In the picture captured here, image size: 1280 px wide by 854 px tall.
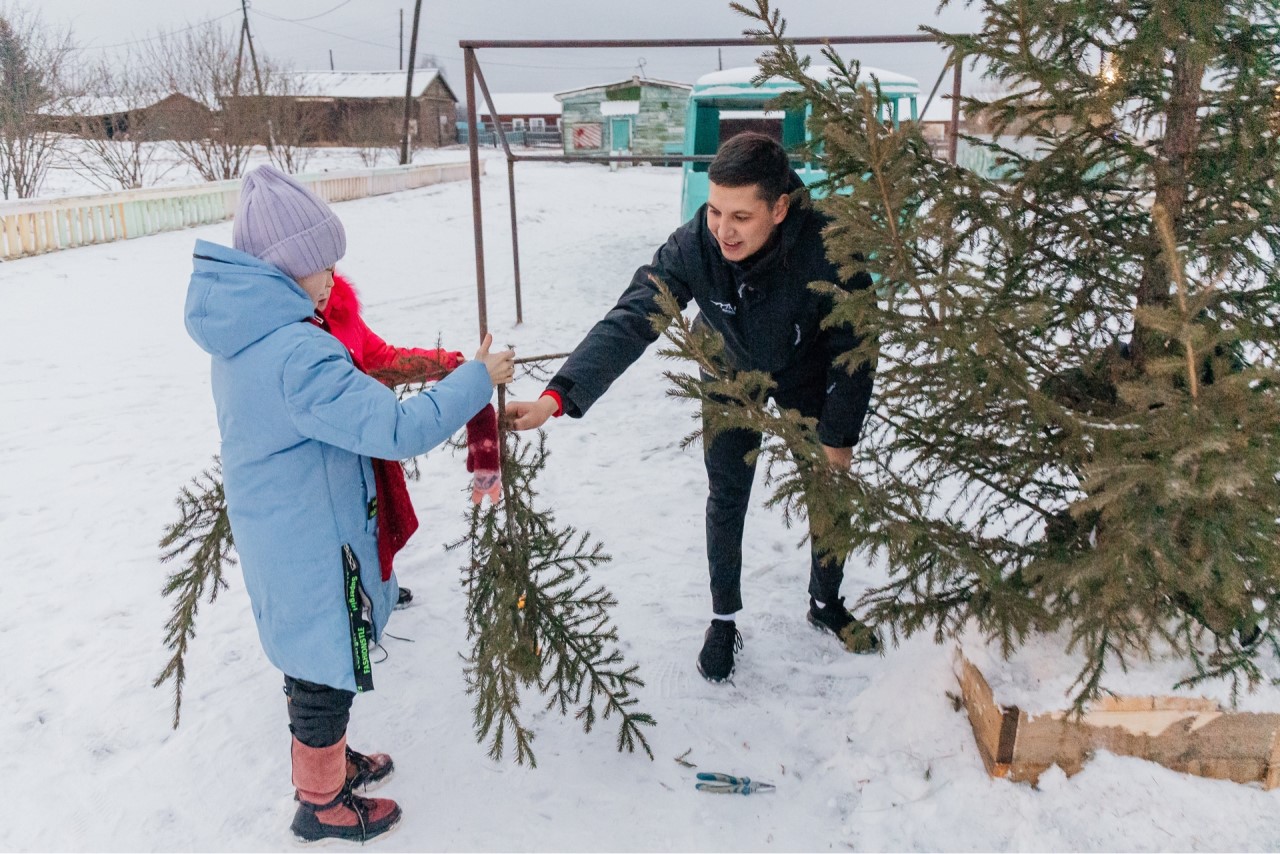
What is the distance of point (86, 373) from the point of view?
6.67 m

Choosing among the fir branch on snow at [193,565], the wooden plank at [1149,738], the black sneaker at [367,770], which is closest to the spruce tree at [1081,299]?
the wooden plank at [1149,738]

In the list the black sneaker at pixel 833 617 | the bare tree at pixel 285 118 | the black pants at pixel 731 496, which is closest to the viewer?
the black pants at pixel 731 496

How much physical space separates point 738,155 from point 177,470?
3887 millimetres

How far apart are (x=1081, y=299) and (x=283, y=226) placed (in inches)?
80.5

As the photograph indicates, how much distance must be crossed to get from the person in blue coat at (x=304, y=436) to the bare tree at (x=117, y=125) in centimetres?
1593

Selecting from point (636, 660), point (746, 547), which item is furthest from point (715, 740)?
point (746, 547)

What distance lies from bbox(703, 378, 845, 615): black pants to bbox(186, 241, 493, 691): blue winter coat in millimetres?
1003

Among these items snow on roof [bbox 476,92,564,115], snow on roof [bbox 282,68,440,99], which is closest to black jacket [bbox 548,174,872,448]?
snow on roof [bbox 282,68,440,99]

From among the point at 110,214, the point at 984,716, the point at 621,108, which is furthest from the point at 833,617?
the point at 621,108

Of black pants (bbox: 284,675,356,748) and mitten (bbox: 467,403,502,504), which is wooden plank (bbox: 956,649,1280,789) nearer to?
mitten (bbox: 467,403,502,504)

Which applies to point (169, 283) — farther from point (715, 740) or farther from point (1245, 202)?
point (1245, 202)

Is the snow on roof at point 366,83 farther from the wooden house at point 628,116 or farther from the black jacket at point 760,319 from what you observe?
the black jacket at point 760,319

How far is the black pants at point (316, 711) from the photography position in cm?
216

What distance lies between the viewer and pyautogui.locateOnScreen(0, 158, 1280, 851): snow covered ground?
2293mm
